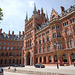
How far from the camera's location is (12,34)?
229 feet

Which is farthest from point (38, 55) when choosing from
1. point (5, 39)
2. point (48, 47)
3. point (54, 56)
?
point (5, 39)

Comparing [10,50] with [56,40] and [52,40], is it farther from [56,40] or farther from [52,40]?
[56,40]

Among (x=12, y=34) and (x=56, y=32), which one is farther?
(x=12, y=34)

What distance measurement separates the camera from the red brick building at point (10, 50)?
58.8 metres

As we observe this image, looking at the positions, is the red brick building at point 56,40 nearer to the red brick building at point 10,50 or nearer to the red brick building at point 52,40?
the red brick building at point 52,40

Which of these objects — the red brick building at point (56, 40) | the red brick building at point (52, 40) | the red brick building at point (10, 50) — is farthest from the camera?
the red brick building at point (10, 50)

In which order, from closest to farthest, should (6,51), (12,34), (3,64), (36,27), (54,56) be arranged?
1. (54,56)
2. (36,27)
3. (3,64)
4. (6,51)
5. (12,34)

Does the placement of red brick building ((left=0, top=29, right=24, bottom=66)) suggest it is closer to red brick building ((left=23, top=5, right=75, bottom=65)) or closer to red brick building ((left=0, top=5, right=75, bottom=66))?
red brick building ((left=0, top=5, right=75, bottom=66))

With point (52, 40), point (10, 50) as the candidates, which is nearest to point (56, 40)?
point (52, 40)

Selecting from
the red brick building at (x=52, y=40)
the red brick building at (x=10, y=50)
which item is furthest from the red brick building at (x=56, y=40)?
the red brick building at (x=10, y=50)

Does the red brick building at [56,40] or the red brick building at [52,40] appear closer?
the red brick building at [56,40]

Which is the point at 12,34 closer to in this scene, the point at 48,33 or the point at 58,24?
the point at 48,33

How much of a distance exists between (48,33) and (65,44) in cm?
1017

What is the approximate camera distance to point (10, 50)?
62000 mm
